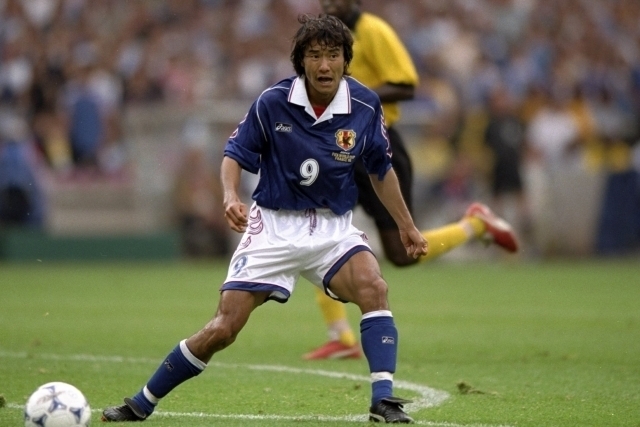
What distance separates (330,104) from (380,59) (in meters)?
3.23

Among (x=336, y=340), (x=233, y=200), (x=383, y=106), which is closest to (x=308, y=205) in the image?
(x=233, y=200)

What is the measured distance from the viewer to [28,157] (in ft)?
64.4

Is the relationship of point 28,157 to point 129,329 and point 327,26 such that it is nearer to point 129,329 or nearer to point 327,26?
point 129,329

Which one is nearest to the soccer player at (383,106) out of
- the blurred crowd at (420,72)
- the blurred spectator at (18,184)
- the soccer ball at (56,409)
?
the soccer ball at (56,409)

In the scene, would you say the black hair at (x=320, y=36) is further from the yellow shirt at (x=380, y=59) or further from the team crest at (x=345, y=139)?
the yellow shirt at (x=380, y=59)

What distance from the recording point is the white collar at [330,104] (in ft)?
21.7

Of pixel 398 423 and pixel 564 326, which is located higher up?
pixel 398 423

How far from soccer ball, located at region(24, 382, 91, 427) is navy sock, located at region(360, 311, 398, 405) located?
57.3 inches

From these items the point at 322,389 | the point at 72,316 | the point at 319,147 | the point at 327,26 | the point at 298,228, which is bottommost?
the point at 72,316

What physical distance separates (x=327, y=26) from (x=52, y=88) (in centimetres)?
1520

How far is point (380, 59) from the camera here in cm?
977

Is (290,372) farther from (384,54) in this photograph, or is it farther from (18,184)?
(18,184)

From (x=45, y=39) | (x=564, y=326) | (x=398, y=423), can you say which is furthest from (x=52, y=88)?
(x=398, y=423)

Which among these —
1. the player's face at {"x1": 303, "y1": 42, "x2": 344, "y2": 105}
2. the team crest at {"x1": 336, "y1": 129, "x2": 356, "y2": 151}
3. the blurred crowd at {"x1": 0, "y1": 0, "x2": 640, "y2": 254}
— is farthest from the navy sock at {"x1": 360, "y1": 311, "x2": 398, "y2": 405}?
the blurred crowd at {"x1": 0, "y1": 0, "x2": 640, "y2": 254}
